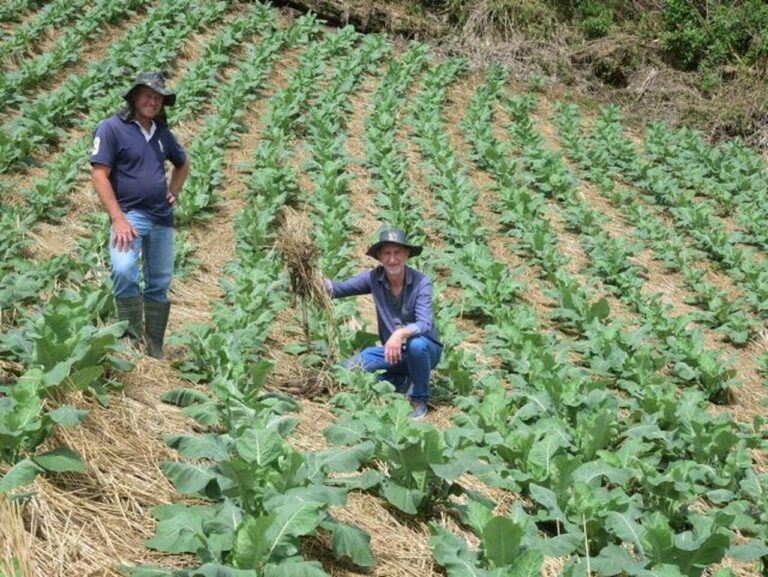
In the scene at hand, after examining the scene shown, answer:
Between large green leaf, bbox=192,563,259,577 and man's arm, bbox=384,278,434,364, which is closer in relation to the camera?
large green leaf, bbox=192,563,259,577

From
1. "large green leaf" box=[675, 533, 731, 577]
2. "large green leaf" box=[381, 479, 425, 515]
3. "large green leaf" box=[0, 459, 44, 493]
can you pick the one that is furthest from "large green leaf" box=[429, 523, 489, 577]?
"large green leaf" box=[0, 459, 44, 493]

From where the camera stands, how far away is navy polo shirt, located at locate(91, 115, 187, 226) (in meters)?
5.54

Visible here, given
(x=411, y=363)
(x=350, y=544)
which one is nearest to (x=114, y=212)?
(x=411, y=363)

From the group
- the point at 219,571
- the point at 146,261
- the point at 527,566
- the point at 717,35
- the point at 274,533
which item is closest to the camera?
the point at 219,571

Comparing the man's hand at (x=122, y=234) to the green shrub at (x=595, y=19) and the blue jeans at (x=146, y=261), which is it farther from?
the green shrub at (x=595, y=19)

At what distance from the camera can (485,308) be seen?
319 inches

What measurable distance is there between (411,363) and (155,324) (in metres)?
1.56

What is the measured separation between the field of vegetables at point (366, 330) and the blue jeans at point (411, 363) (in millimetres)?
200

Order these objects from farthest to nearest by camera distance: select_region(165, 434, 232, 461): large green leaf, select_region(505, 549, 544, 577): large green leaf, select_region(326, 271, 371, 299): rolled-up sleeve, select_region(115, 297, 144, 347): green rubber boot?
select_region(326, 271, 371, 299): rolled-up sleeve
select_region(115, 297, 144, 347): green rubber boot
select_region(165, 434, 232, 461): large green leaf
select_region(505, 549, 544, 577): large green leaf

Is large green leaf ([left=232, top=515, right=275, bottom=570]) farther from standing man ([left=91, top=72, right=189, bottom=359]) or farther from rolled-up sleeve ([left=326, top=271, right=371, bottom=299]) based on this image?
rolled-up sleeve ([left=326, top=271, right=371, bottom=299])

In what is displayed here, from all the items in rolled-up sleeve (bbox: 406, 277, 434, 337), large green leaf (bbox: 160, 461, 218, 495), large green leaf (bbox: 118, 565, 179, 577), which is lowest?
rolled-up sleeve (bbox: 406, 277, 434, 337)

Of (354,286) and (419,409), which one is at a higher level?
(354,286)

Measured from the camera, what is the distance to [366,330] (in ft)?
24.0

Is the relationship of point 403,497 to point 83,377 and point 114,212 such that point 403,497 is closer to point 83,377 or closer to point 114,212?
point 83,377
